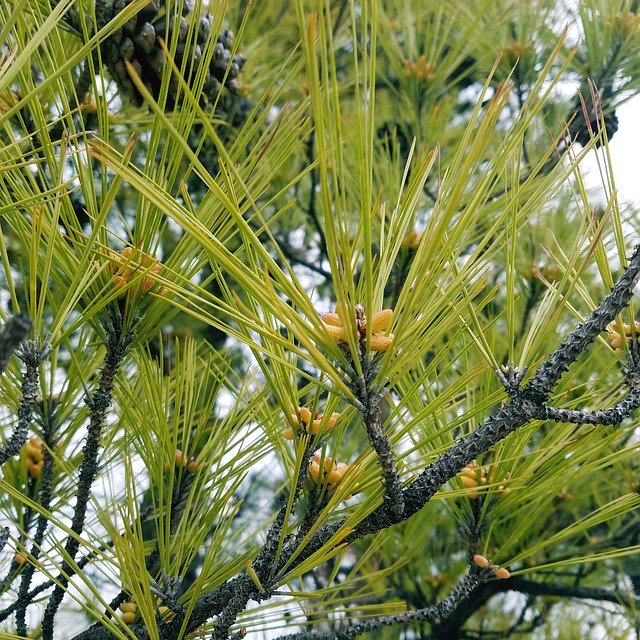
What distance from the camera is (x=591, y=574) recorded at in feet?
3.77

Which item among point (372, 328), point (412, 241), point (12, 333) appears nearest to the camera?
point (12, 333)

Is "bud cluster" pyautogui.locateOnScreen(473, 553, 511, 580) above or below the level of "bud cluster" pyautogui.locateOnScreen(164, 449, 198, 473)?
below

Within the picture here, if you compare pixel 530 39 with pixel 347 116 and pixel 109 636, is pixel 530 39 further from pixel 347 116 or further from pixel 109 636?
pixel 109 636

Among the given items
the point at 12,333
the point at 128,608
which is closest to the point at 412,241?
the point at 128,608

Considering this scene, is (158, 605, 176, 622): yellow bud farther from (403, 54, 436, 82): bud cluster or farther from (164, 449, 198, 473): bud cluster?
(403, 54, 436, 82): bud cluster

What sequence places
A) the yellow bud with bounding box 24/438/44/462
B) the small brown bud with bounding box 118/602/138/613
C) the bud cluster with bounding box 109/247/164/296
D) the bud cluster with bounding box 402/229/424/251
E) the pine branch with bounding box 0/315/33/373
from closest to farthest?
the pine branch with bounding box 0/315/33/373
the bud cluster with bounding box 109/247/164/296
the small brown bud with bounding box 118/602/138/613
the yellow bud with bounding box 24/438/44/462
the bud cluster with bounding box 402/229/424/251

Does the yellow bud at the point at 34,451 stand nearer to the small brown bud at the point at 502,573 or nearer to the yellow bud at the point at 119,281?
the yellow bud at the point at 119,281

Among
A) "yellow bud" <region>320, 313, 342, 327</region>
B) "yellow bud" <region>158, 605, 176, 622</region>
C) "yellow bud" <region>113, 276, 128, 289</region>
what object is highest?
"yellow bud" <region>113, 276, 128, 289</region>

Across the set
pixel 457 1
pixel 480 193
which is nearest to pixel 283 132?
pixel 480 193

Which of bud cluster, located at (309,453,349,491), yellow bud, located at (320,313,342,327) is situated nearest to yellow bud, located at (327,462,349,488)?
bud cluster, located at (309,453,349,491)

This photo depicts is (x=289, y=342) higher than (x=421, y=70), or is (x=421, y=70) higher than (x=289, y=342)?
(x=421, y=70)

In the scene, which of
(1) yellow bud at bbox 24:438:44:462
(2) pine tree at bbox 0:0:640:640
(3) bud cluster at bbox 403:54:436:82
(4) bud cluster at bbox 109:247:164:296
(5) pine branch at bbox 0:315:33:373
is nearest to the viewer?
(5) pine branch at bbox 0:315:33:373

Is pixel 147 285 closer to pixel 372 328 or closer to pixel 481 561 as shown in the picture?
pixel 372 328

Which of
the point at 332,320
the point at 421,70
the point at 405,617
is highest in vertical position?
the point at 421,70
